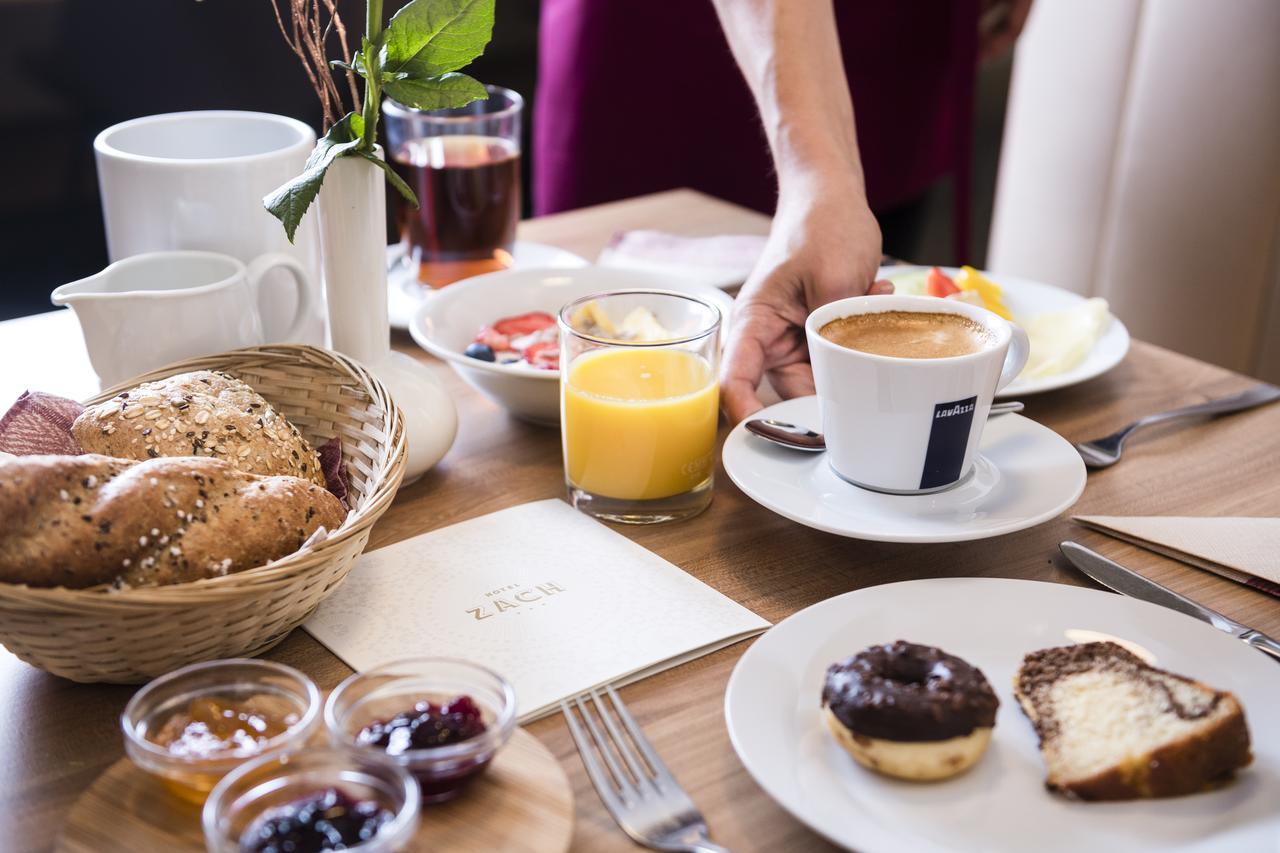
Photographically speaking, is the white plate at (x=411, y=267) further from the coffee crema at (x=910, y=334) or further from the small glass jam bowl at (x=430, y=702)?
the small glass jam bowl at (x=430, y=702)

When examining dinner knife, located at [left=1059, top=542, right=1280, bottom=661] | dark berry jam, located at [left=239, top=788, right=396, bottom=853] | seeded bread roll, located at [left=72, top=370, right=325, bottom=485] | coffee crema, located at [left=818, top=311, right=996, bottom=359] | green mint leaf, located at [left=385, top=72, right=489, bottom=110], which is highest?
green mint leaf, located at [left=385, top=72, right=489, bottom=110]

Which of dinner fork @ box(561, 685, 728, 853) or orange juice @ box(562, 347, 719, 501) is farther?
orange juice @ box(562, 347, 719, 501)

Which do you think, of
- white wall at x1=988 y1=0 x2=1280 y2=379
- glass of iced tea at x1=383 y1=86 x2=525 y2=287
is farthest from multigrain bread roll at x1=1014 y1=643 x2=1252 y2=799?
white wall at x1=988 y1=0 x2=1280 y2=379

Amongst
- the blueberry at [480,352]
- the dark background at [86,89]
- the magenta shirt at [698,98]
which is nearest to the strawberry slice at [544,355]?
the blueberry at [480,352]

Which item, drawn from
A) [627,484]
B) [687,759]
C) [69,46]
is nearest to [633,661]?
[687,759]

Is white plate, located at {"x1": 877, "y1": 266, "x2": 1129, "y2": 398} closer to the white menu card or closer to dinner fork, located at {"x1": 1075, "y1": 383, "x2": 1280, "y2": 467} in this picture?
dinner fork, located at {"x1": 1075, "y1": 383, "x2": 1280, "y2": 467}

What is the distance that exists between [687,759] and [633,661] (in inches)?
4.6

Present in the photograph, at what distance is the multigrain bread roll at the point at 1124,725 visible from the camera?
77 cm

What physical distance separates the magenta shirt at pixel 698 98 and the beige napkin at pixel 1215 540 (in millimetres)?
1570

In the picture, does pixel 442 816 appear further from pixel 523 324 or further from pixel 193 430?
pixel 523 324

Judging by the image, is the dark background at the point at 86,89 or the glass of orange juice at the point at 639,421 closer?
the glass of orange juice at the point at 639,421

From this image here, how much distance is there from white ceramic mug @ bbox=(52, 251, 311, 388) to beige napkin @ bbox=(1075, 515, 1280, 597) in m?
0.90

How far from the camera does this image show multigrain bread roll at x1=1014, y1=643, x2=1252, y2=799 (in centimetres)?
77

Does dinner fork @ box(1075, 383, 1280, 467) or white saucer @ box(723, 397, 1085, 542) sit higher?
white saucer @ box(723, 397, 1085, 542)
